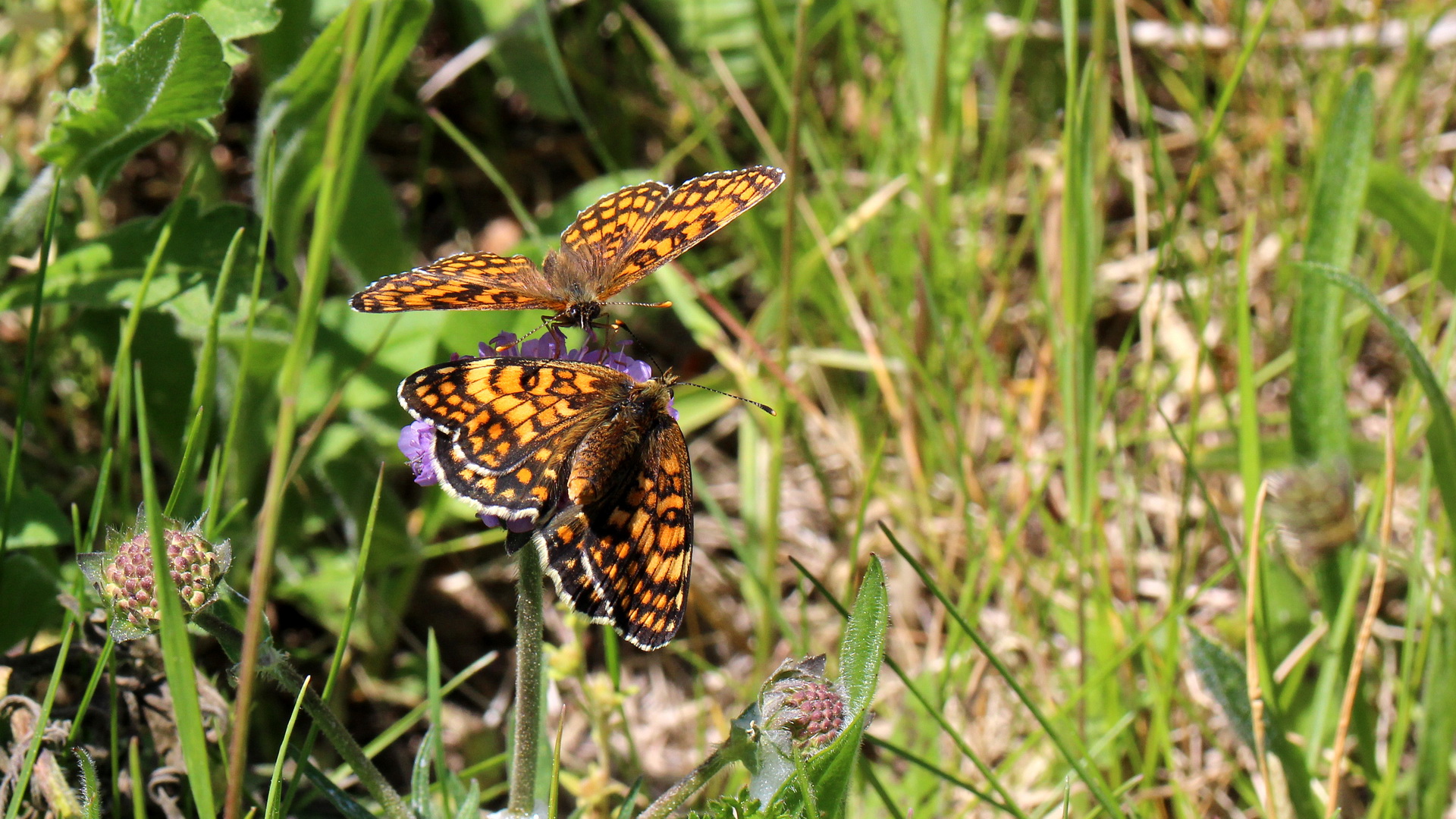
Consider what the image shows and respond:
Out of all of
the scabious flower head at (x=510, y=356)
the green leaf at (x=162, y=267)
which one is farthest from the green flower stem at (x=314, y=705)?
the green leaf at (x=162, y=267)

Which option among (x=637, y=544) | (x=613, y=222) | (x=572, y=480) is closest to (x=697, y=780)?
(x=637, y=544)

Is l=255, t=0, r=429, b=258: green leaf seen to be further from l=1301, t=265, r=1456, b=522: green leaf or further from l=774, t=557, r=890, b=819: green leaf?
l=1301, t=265, r=1456, b=522: green leaf

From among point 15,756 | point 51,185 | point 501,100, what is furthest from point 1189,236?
point 15,756

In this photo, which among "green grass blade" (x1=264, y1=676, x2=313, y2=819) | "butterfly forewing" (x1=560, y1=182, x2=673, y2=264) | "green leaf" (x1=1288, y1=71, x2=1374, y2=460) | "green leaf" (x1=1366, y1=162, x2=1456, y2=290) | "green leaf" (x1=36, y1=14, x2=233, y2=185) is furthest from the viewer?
"green leaf" (x1=1366, y1=162, x2=1456, y2=290)

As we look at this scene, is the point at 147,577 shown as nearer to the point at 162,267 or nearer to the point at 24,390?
the point at 24,390

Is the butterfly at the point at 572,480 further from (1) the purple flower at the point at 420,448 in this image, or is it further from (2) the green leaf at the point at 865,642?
(2) the green leaf at the point at 865,642

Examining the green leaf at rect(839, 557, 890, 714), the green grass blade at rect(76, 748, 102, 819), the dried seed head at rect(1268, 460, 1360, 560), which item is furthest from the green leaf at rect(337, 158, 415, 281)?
the dried seed head at rect(1268, 460, 1360, 560)

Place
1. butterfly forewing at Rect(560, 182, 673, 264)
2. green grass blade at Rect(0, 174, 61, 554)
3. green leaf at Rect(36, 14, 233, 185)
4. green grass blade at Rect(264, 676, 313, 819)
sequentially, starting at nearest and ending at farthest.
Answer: green grass blade at Rect(264, 676, 313, 819) < green grass blade at Rect(0, 174, 61, 554) < green leaf at Rect(36, 14, 233, 185) < butterfly forewing at Rect(560, 182, 673, 264)

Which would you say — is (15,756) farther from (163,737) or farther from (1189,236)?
(1189,236)
